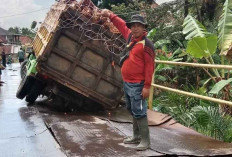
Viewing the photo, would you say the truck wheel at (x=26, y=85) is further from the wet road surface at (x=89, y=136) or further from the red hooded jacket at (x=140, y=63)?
the red hooded jacket at (x=140, y=63)

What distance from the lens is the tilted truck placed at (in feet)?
23.3

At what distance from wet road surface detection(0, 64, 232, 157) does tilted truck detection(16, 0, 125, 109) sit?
19.3 inches

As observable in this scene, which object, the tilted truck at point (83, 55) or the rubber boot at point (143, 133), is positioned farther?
the tilted truck at point (83, 55)

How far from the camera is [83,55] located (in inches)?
288

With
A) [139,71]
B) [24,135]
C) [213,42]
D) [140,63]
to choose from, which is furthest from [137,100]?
[213,42]

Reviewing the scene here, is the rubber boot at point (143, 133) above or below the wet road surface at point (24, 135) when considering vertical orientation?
above

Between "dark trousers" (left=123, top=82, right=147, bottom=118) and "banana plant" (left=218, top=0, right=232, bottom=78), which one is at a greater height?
"banana plant" (left=218, top=0, right=232, bottom=78)

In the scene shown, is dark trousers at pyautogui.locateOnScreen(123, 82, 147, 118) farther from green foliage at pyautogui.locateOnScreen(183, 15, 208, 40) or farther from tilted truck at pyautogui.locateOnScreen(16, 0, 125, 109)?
green foliage at pyautogui.locateOnScreen(183, 15, 208, 40)

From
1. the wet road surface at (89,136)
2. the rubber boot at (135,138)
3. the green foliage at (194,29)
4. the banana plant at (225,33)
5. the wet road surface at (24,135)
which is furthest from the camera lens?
the green foliage at (194,29)

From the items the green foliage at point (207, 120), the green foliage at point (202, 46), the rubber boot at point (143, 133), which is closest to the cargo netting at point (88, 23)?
the green foliage at point (202, 46)

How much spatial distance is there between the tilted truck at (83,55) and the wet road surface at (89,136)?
0.49 meters

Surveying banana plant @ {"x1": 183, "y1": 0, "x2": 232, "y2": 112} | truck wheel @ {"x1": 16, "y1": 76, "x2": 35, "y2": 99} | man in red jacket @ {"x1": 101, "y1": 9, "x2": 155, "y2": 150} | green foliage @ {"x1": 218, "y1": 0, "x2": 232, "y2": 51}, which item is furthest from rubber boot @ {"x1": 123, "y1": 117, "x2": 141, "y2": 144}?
truck wheel @ {"x1": 16, "y1": 76, "x2": 35, "y2": 99}

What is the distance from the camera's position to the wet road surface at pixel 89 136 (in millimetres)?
4395

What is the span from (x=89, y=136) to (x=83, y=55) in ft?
8.19
